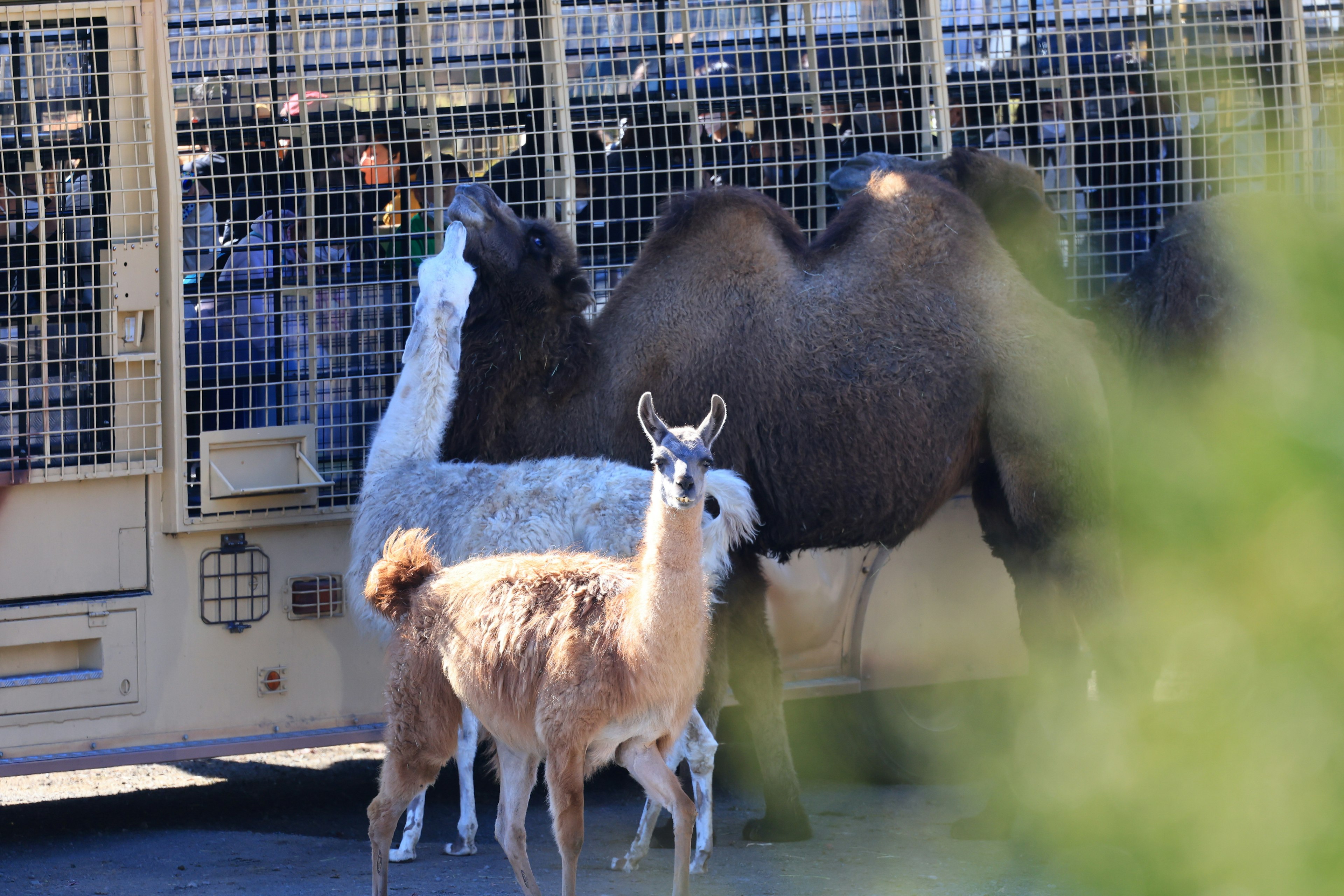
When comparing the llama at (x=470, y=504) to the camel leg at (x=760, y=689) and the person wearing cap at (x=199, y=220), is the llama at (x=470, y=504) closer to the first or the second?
the camel leg at (x=760, y=689)

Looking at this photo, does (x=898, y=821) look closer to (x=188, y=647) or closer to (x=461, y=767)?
(x=461, y=767)

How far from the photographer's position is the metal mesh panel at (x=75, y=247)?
5.49 meters

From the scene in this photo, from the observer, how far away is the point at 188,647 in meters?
5.71

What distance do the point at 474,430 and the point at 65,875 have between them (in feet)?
8.44

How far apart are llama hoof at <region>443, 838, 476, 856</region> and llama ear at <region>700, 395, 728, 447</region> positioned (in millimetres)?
2376

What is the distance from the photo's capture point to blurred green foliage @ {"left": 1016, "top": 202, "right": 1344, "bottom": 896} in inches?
35.2

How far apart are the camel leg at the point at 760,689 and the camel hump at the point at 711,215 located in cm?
156

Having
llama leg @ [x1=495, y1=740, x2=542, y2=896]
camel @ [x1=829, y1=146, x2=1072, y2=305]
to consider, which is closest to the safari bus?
camel @ [x1=829, y1=146, x2=1072, y2=305]

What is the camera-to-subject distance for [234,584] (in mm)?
5809

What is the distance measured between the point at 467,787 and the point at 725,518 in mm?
1685

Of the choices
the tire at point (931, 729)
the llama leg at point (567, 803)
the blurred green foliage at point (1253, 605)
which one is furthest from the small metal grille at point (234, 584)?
the blurred green foliage at point (1253, 605)

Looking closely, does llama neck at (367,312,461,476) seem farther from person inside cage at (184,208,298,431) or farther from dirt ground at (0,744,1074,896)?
dirt ground at (0,744,1074,896)

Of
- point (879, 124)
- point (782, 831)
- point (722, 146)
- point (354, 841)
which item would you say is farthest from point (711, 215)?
point (354, 841)

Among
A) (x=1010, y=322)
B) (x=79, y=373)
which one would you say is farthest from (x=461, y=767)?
(x=1010, y=322)
